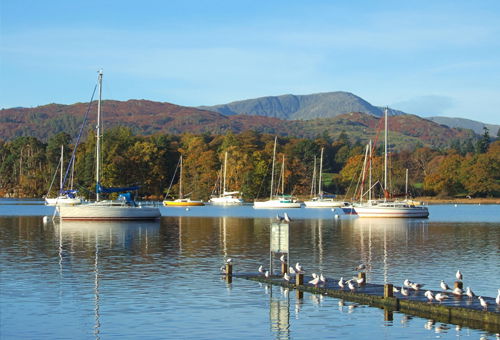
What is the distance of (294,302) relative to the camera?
2811cm

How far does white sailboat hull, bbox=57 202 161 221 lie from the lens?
73.3 meters

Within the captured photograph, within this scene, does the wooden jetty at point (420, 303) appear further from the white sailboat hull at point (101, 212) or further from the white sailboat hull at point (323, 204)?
the white sailboat hull at point (323, 204)

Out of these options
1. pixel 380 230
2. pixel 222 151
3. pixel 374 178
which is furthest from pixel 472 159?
pixel 380 230

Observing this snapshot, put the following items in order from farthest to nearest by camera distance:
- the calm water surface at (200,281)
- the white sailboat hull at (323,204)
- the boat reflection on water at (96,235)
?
the white sailboat hull at (323,204) → the boat reflection on water at (96,235) → the calm water surface at (200,281)

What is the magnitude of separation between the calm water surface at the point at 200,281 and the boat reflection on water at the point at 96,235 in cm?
13

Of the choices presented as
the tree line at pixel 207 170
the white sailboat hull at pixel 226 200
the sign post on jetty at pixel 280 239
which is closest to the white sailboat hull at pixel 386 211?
the sign post on jetty at pixel 280 239

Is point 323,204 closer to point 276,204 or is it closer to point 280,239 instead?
point 276,204

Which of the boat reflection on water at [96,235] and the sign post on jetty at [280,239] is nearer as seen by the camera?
the sign post on jetty at [280,239]

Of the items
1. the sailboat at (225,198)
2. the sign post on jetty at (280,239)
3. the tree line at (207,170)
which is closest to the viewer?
the sign post on jetty at (280,239)

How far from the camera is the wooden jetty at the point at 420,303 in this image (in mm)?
23766

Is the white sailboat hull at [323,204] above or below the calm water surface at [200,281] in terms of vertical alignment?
above

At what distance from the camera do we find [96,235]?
5856 cm

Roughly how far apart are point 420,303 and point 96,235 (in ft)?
122

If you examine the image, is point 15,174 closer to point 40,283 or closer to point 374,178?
point 374,178
